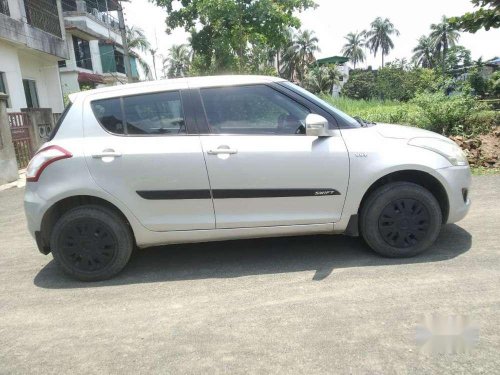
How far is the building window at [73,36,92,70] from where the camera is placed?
30.3 m

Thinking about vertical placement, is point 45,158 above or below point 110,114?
below

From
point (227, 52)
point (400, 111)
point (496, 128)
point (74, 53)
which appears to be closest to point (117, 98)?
point (496, 128)

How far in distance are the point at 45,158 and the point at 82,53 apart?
3115 centimetres

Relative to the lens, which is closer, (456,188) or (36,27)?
(456,188)

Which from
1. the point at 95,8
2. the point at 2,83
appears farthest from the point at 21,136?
the point at 95,8

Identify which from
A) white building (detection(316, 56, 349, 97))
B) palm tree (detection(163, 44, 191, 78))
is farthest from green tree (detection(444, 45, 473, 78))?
palm tree (detection(163, 44, 191, 78))

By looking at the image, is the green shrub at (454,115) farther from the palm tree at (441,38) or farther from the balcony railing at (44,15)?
the palm tree at (441,38)

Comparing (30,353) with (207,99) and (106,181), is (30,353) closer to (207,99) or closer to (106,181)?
(106,181)

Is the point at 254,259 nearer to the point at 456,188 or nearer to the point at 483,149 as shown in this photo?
the point at 456,188

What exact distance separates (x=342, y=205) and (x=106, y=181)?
201cm

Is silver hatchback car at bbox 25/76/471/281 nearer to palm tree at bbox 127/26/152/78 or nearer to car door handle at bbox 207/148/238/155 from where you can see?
car door handle at bbox 207/148/238/155

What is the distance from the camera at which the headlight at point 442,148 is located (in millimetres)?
3758

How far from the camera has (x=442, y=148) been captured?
12.4ft

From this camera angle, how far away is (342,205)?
3.73 meters
